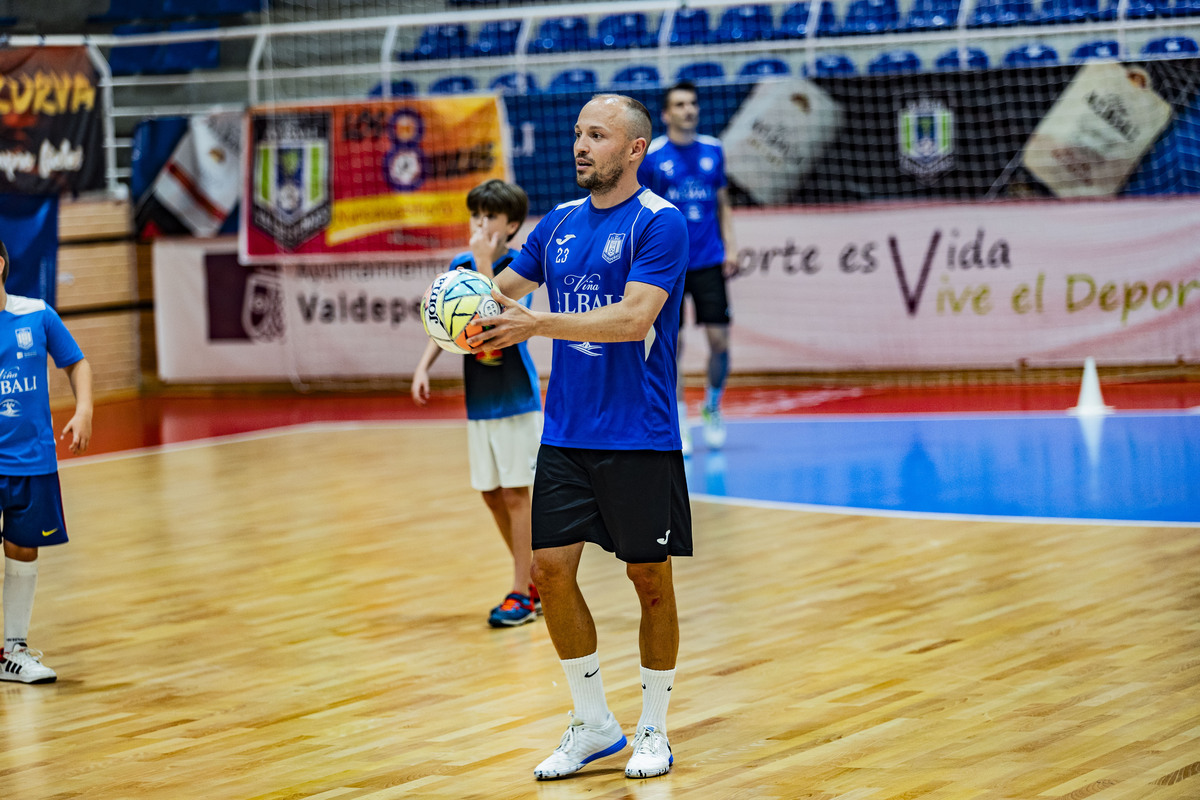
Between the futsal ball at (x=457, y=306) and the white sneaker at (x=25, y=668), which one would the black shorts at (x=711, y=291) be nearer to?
the white sneaker at (x=25, y=668)

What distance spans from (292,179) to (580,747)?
11.7m

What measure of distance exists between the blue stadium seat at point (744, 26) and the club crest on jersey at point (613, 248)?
38.5 feet

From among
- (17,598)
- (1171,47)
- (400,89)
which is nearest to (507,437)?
(17,598)

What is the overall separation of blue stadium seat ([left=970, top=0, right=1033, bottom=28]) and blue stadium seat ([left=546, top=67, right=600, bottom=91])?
3.91 meters

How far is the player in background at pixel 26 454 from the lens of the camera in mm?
5547

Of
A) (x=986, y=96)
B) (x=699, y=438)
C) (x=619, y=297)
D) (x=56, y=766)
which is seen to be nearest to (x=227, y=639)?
(x=56, y=766)

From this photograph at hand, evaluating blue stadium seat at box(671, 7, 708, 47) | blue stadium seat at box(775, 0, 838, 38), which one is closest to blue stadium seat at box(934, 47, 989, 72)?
blue stadium seat at box(775, 0, 838, 38)

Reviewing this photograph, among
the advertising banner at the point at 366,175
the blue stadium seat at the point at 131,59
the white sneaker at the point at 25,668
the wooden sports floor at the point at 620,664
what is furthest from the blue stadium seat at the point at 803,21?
the white sneaker at the point at 25,668

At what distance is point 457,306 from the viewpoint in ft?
13.5

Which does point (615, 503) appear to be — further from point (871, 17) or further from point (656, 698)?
point (871, 17)

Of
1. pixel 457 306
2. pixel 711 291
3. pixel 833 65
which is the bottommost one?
pixel 711 291

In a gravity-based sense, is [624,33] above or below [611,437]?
above

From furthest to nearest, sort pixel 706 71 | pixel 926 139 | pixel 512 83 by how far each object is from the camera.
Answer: pixel 512 83, pixel 706 71, pixel 926 139

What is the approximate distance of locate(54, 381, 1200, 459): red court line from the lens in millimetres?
12188
